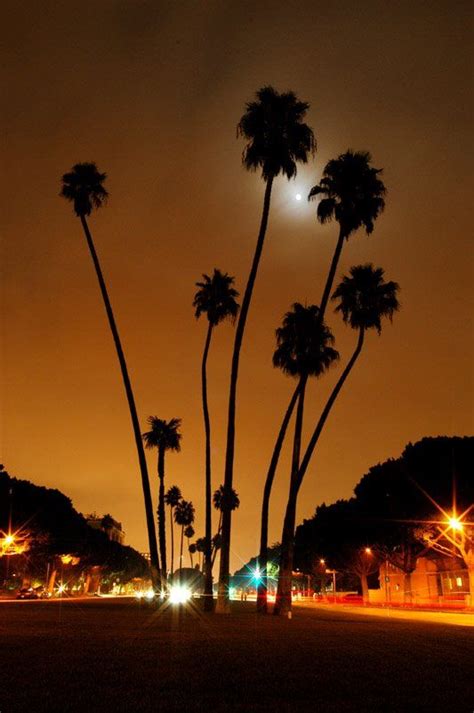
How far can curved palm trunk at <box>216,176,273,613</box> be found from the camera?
107ft

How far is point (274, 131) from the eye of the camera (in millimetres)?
31812

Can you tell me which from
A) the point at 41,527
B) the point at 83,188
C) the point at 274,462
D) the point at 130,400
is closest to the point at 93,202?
the point at 83,188

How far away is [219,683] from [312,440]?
2432 cm

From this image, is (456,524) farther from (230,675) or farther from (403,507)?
(230,675)

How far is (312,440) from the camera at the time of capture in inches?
1313

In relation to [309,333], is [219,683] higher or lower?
lower

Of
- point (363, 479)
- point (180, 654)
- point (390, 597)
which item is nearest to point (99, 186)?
point (180, 654)

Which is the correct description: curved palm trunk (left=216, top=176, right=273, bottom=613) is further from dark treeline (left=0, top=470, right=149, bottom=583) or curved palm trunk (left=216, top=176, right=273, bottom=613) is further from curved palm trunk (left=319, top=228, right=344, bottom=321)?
dark treeline (left=0, top=470, right=149, bottom=583)

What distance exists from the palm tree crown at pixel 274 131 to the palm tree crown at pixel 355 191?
7.35ft

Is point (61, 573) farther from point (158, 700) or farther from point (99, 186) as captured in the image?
point (158, 700)

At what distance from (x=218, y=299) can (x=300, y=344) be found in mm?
7849

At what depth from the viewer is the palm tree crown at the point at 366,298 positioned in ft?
119

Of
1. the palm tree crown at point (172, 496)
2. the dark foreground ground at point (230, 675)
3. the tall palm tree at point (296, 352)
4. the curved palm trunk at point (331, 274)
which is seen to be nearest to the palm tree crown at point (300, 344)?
the tall palm tree at point (296, 352)

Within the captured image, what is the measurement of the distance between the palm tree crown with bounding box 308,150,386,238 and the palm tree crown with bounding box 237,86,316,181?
2.24 m
